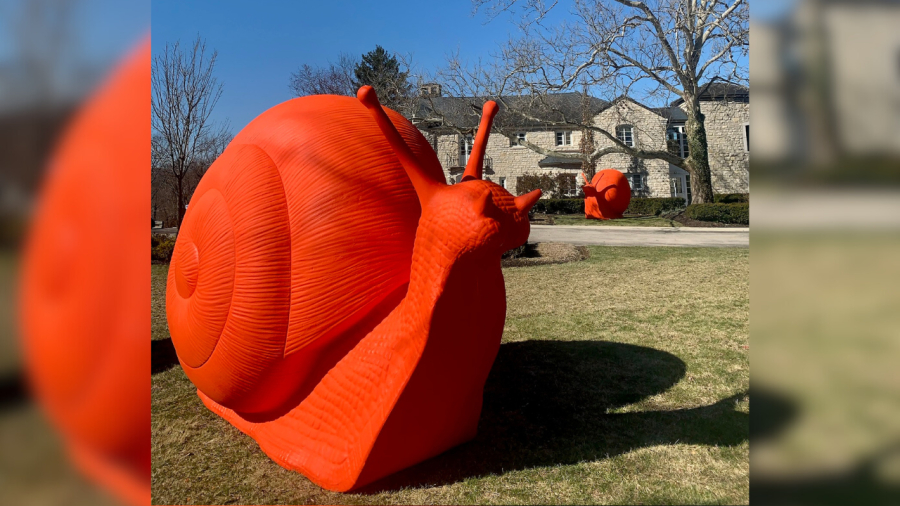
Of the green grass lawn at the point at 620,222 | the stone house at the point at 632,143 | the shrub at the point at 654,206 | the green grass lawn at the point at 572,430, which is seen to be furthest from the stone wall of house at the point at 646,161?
the green grass lawn at the point at 572,430

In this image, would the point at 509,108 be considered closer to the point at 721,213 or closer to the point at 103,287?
the point at 721,213

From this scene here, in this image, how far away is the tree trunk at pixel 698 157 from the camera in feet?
78.2

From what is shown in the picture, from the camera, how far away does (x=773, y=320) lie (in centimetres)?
111

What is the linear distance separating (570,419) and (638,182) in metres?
37.3

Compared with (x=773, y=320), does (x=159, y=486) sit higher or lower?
lower

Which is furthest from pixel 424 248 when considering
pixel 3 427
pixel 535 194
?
pixel 3 427

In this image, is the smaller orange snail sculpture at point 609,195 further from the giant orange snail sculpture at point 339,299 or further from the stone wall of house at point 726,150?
the stone wall of house at point 726,150

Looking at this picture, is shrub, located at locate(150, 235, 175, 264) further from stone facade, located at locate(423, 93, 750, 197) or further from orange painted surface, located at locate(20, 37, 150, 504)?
stone facade, located at locate(423, 93, 750, 197)

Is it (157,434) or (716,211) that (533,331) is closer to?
(157,434)

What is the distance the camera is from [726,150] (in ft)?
121

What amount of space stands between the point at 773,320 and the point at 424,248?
203cm

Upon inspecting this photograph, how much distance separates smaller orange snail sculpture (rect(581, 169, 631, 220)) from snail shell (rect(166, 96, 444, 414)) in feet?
18.6

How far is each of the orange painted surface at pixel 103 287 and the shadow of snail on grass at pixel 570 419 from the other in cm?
241

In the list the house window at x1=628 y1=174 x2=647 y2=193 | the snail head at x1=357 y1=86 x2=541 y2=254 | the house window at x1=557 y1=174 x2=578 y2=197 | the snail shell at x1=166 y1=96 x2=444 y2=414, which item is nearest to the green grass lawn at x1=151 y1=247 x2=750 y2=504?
the snail shell at x1=166 y1=96 x2=444 y2=414
